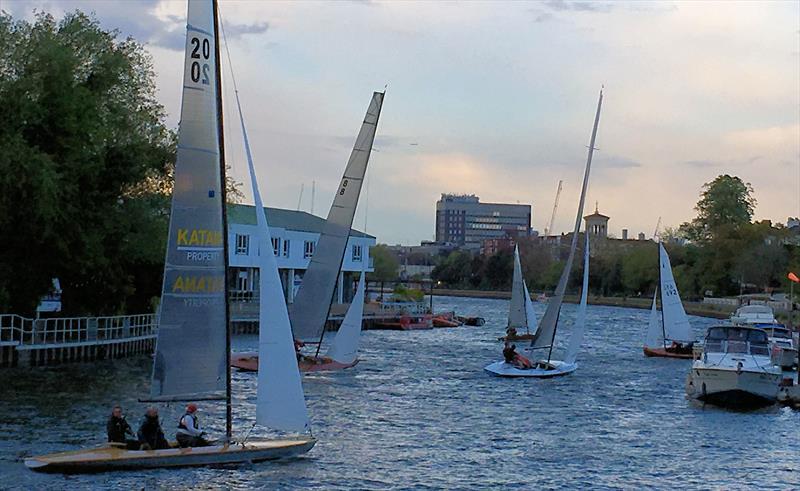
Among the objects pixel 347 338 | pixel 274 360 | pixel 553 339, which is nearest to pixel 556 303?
pixel 553 339

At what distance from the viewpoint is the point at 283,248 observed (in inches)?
3674

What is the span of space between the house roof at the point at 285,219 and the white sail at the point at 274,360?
60582mm

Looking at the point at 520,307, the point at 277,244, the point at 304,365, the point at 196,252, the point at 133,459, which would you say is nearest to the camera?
the point at 133,459

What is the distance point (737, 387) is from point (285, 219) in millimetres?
64028

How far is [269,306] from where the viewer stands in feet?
85.4

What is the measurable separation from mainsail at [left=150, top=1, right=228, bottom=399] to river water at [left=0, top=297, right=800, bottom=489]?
234 centimetres

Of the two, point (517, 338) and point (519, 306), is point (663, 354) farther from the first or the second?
point (519, 306)

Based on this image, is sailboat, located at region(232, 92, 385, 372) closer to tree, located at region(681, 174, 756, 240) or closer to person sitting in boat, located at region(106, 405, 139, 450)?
person sitting in boat, located at region(106, 405, 139, 450)

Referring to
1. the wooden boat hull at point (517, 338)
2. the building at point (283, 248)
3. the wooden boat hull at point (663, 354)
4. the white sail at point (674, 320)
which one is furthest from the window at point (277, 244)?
the wooden boat hull at point (663, 354)

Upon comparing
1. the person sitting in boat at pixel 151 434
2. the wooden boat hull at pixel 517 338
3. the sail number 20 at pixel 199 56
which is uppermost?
the sail number 20 at pixel 199 56

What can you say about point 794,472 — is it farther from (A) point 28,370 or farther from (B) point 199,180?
(A) point 28,370

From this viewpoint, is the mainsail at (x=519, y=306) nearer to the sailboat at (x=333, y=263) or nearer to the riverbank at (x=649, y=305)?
the sailboat at (x=333, y=263)

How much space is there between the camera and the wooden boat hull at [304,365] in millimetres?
45838

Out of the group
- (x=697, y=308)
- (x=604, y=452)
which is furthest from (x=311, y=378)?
(x=697, y=308)
